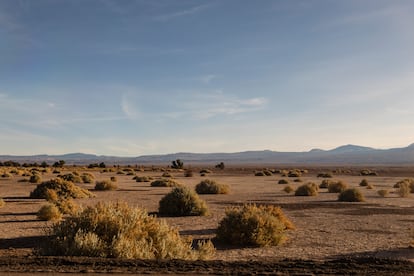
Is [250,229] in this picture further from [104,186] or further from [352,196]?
[104,186]

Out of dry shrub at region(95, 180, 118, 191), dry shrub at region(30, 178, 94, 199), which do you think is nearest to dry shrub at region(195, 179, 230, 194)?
dry shrub at region(95, 180, 118, 191)

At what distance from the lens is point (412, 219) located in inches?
834

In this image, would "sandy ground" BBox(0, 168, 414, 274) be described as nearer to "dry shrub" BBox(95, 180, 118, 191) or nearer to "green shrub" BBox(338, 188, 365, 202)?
"green shrub" BBox(338, 188, 365, 202)

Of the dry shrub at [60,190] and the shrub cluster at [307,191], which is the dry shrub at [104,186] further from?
the shrub cluster at [307,191]

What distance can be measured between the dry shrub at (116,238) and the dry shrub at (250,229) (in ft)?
9.35

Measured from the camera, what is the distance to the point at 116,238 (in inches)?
437

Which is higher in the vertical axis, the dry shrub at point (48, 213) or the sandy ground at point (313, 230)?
the dry shrub at point (48, 213)

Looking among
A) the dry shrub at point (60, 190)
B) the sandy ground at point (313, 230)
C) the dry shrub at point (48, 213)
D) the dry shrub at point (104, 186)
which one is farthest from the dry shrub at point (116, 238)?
the dry shrub at point (104, 186)

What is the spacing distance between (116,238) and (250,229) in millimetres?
4830

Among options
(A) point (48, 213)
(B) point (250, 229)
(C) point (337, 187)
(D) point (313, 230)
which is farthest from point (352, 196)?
(A) point (48, 213)

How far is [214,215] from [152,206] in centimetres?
510

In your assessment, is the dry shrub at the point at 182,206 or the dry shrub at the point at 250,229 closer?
the dry shrub at the point at 250,229

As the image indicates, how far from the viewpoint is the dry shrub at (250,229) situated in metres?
14.4

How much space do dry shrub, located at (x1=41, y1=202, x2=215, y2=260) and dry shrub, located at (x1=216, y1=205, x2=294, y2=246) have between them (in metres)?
2.85
